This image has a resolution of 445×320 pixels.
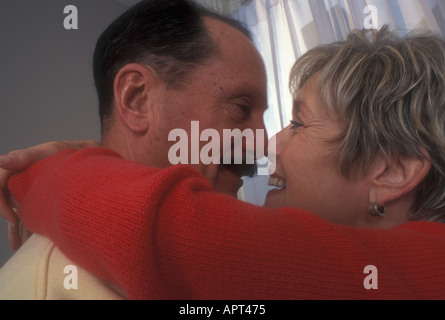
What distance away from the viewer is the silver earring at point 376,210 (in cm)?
72

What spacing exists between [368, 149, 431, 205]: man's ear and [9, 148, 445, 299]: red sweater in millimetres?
268

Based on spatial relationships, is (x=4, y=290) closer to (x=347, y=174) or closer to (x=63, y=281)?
(x=63, y=281)

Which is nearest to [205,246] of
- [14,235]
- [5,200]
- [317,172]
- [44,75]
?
[317,172]

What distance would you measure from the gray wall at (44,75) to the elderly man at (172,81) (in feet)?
3.47

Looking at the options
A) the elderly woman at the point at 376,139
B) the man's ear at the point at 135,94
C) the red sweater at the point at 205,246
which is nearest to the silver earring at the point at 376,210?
the elderly woman at the point at 376,139

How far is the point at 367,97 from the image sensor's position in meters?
0.74

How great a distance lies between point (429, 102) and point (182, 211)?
2.12 ft

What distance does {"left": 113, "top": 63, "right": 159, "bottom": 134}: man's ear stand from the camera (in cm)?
80

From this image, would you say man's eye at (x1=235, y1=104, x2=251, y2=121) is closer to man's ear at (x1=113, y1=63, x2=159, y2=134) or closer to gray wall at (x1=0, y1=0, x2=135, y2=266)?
man's ear at (x1=113, y1=63, x2=159, y2=134)

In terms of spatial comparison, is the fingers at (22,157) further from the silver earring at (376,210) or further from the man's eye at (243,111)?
the silver earring at (376,210)

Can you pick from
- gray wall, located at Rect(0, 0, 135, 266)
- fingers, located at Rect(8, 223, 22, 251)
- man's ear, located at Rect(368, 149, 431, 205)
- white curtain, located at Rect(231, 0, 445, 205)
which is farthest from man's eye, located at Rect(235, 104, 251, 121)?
gray wall, located at Rect(0, 0, 135, 266)

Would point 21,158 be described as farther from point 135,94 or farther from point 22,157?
point 135,94

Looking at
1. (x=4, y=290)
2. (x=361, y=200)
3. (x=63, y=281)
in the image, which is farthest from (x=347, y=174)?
(x=4, y=290)

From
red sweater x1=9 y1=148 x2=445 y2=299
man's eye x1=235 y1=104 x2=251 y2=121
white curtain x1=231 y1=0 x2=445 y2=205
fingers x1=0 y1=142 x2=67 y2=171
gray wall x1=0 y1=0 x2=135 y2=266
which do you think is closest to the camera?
red sweater x1=9 y1=148 x2=445 y2=299
